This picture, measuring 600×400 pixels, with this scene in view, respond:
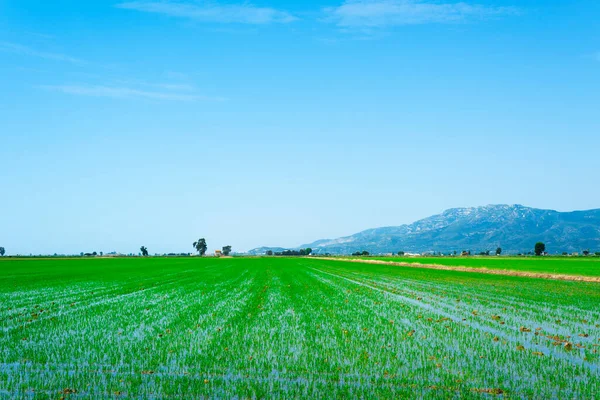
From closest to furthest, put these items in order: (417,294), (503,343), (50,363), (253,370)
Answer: (253,370), (50,363), (503,343), (417,294)

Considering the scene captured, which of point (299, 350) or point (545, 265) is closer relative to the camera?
point (299, 350)

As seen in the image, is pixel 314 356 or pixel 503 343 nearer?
pixel 314 356

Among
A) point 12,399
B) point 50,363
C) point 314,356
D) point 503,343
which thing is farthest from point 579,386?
point 50,363

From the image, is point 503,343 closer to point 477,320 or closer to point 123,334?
point 477,320

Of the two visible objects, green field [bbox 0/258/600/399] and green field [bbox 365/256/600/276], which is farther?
green field [bbox 365/256/600/276]

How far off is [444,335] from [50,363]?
468 inches

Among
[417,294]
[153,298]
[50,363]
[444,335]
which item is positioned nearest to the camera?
[50,363]

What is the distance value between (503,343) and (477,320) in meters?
5.35

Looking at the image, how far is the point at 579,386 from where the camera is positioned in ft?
36.2

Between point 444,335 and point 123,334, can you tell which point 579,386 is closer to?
point 444,335

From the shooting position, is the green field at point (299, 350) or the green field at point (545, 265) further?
the green field at point (545, 265)

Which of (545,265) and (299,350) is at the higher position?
(299,350)

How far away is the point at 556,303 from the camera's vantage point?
28219 mm

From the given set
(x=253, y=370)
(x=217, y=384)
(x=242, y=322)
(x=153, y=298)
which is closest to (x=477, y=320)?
(x=242, y=322)
